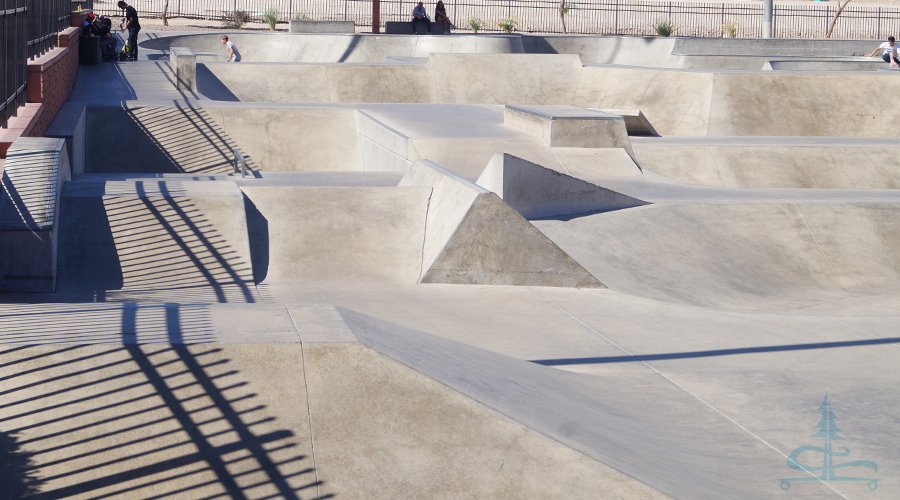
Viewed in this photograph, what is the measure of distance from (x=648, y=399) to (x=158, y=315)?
342 cm

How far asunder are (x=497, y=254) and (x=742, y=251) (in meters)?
3.79

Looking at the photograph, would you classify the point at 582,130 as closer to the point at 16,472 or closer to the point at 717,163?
the point at 717,163

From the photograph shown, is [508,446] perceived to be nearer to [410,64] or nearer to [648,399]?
[648,399]

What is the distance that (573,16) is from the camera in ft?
174

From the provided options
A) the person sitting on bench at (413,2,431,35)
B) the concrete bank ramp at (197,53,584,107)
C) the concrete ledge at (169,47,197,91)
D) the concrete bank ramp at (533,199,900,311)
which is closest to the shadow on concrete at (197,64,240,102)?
the concrete bank ramp at (197,53,584,107)

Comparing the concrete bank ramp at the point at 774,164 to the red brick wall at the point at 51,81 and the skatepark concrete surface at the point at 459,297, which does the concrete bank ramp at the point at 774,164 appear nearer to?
the skatepark concrete surface at the point at 459,297

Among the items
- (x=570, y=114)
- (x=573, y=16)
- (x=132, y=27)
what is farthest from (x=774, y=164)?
(x=573, y=16)

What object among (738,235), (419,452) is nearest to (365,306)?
(419,452)

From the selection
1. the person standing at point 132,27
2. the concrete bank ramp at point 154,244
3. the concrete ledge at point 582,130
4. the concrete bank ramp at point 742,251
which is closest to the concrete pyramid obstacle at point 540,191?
the concrete bank ramp at point 742,251

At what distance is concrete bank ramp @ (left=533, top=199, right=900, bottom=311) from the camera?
9.46 m

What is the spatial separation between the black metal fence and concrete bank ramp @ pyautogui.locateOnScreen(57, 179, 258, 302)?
1975 millimetres

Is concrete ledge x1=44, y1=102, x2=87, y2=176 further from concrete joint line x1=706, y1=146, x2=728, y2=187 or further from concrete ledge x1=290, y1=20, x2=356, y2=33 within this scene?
concrete ledge x1=290, y1=20, x2=356, y2=33

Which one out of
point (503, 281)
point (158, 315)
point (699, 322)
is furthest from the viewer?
point (503, 281)

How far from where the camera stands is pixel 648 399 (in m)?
5.79
